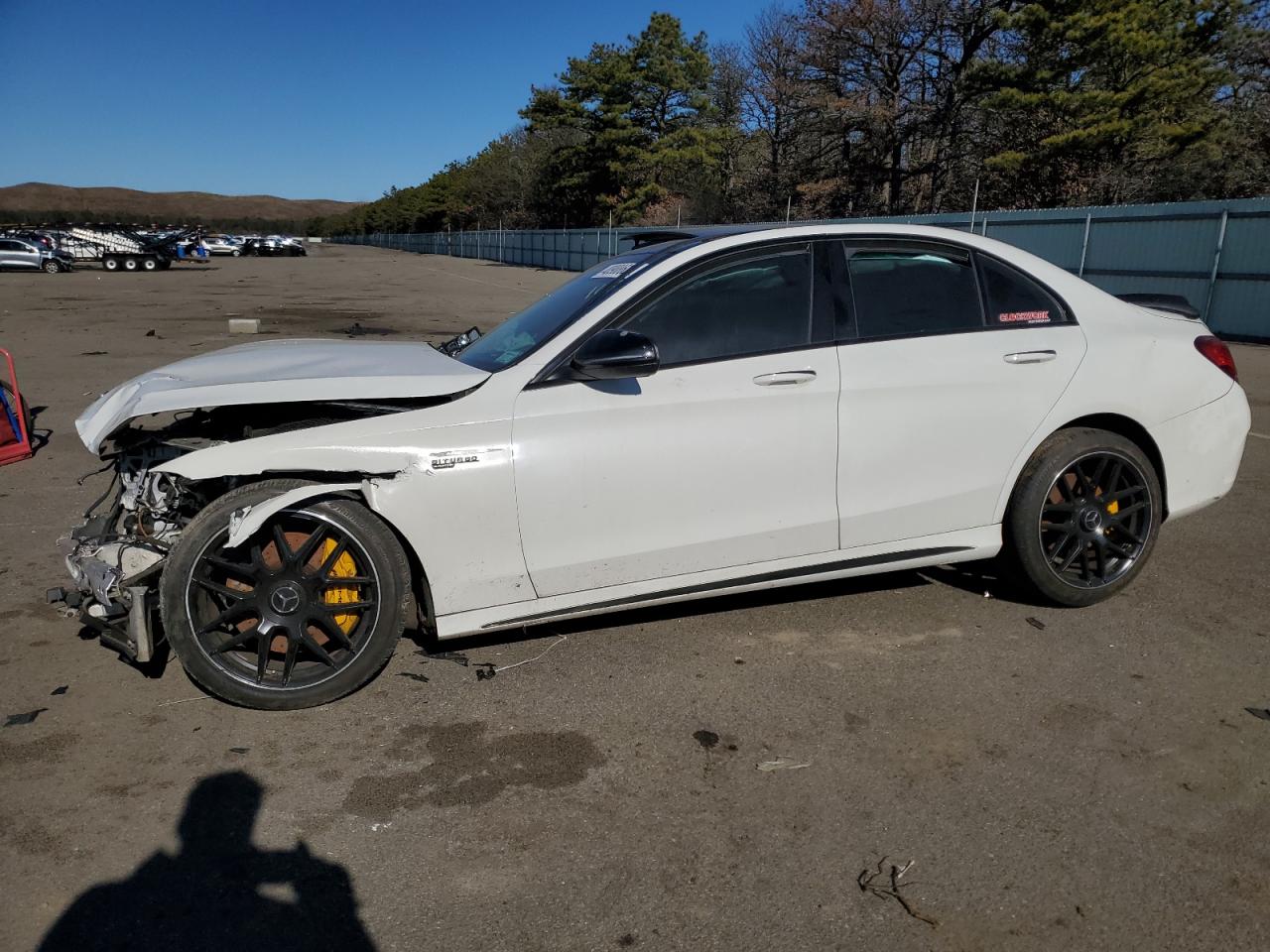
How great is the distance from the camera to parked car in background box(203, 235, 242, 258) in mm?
75812

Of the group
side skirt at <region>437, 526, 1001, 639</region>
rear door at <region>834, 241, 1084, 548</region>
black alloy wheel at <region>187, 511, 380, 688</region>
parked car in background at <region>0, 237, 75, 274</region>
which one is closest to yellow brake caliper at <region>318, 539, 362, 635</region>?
black alloy wheel at <region>187, 511, 380, 688</region>

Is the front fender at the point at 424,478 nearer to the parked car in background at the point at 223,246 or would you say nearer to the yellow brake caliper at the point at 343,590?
the yellow brake caliper at the point at 343,590

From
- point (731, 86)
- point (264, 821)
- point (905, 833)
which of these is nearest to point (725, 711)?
point (905, 833)

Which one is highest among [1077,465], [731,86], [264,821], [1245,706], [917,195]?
[731,86]

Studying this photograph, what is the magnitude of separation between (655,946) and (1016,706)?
71.1 inches

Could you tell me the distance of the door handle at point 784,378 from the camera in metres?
3.64

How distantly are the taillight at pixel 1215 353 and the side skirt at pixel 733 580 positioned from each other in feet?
4.48

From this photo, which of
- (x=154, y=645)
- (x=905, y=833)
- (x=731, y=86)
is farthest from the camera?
(x=731, y=86)

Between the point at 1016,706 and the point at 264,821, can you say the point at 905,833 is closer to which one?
the point at 1016,706

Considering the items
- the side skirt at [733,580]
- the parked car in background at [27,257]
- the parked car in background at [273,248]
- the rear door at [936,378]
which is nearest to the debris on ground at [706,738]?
the side skirt at [733,580]

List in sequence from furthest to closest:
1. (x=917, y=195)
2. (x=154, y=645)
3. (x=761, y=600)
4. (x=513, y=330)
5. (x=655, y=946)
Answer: (x=917, y=195), (x=761, y=600), (x=513, y=330), (x=154, y=645), (x=655, y=946)

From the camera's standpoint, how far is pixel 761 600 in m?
4.44

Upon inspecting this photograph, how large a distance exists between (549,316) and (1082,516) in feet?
8.36

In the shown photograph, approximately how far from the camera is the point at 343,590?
344 centimetres
